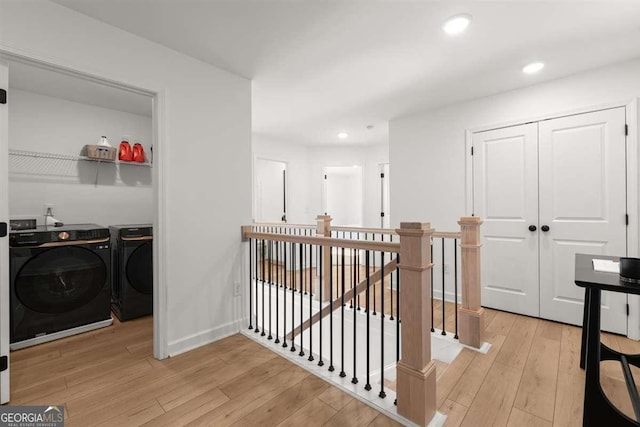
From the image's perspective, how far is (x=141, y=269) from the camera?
294 centimetres

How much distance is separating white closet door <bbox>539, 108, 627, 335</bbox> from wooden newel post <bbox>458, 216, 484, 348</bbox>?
3.84 ft

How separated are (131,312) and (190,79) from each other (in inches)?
93.0

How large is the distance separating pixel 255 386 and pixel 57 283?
2060mm

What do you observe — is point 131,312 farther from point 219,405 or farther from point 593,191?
point 593,191

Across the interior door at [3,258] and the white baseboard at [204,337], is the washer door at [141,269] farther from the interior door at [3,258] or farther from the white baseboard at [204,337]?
the interior door at [3,258]

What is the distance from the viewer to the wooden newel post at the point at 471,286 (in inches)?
88.1

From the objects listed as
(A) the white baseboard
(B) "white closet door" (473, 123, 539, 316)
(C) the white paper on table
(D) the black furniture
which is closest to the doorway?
(B) "white closet door" (473, 123, 539, 316)

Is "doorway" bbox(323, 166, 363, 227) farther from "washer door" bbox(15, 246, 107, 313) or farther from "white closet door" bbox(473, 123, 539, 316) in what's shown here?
"washer door" bbox(15, 246, 107, 313)

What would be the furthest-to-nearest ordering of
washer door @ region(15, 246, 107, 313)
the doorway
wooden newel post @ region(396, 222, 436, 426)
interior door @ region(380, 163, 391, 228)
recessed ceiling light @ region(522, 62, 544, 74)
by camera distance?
the doorway, interior door @ region(380, 163, 391, 228), recessed ceiling light @ region(522, 62, 544, 74), washer door @ region(15, 246, 107, 313), wooden newel post @ region(396, 222, 436, 426)

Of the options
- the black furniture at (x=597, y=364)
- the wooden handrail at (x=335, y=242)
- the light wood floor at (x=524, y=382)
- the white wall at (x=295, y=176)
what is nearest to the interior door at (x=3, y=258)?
the wooden handrail at (x=335, y=242)

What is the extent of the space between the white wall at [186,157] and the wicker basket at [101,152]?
152 cm

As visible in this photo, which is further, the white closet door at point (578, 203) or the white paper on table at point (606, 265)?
the white closet door at point (578, 203)

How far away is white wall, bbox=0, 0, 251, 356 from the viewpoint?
180 centimetres

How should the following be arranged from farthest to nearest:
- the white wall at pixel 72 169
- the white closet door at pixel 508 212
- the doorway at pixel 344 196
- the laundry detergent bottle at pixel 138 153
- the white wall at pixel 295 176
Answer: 1. the doorway at pixel 344 196
2. the white wall at pixel 295 176
3. the laundry detergent bottle at pixel 138 153
4. the white closet door at pixel 508 212
5. the white wall at pixel 72 169
